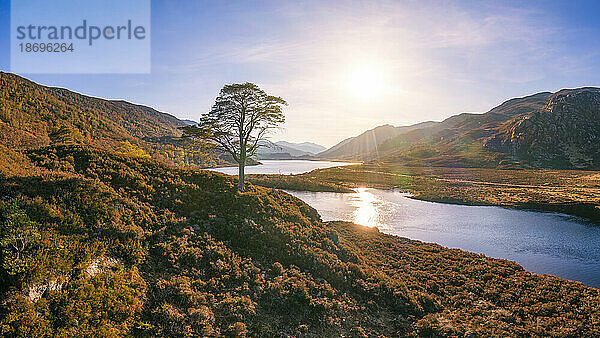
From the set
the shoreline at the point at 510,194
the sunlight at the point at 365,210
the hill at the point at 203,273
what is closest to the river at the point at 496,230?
the sunlight at the point at 365,210

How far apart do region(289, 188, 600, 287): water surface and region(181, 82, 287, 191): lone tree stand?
27.7 metres

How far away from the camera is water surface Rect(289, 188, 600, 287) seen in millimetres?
32469

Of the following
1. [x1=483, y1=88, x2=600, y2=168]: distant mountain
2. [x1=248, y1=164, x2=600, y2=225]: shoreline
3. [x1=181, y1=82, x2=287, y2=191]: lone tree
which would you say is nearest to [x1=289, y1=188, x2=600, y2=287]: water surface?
[x1=248, y1=164, x2=600, y2=225]: shoreline

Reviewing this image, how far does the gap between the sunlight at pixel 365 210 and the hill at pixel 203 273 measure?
21.2 m

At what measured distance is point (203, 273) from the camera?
16.5 meters

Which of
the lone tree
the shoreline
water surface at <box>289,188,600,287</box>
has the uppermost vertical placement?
the lone tree

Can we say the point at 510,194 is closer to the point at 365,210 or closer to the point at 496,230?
the point at 496,230

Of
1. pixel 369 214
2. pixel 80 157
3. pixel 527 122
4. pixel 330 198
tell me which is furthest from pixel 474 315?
pixel 527 122

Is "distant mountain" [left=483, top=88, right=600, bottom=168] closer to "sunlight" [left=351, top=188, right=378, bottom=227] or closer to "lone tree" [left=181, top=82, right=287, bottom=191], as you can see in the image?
"sunlight" [left=351, top=188, right=378, bottom=227]

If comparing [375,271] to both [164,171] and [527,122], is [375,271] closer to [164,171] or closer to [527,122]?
[164,171]

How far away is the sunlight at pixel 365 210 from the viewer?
1978 inches

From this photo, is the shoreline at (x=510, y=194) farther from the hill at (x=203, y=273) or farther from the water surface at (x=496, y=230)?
the hill at (x=203, y=273)

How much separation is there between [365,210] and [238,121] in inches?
1613

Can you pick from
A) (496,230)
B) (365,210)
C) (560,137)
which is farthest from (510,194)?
(560,137)
